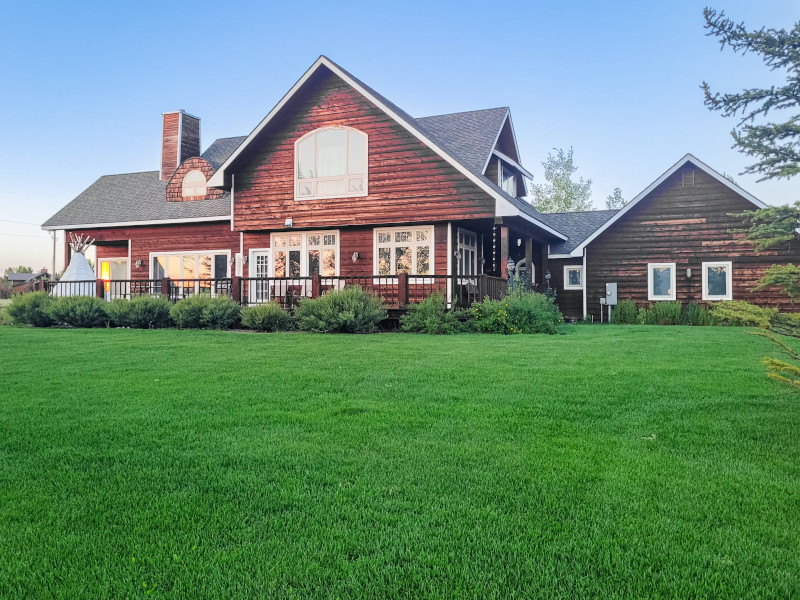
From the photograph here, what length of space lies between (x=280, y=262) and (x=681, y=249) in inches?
550

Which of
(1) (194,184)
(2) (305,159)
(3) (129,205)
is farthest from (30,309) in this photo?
(2) (305,159)

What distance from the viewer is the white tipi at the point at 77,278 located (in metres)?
19.8

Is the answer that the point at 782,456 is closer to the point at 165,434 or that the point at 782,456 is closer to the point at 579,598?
the point at 579,598

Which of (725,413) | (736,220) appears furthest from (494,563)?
(736,220)

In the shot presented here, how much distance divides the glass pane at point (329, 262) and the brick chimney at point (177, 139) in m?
10.0

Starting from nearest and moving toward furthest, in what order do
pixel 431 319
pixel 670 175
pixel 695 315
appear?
pixel 431 319, pixel 695 315, pixel 670 175

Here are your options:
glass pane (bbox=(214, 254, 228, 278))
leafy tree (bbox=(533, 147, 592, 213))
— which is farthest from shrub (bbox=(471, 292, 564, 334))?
leafy tree (bbox=(533, 147, 592, 213))

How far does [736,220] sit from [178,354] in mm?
18794

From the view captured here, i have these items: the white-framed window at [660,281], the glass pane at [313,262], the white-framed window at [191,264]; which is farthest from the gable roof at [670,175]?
the white-framed window at [191,264]

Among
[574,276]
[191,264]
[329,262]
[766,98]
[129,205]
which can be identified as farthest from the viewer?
[129,205]

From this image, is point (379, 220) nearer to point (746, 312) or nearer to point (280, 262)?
point (280, 262)

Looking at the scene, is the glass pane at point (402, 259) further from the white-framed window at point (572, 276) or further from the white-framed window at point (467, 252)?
the white-framed window at point (572, 276)

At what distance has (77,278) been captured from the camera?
21281 mm

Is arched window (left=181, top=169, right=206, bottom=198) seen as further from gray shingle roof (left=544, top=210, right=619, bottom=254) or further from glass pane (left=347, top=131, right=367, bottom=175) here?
gray shingle roof (left=544, top=210, right=619, bottom=254)
